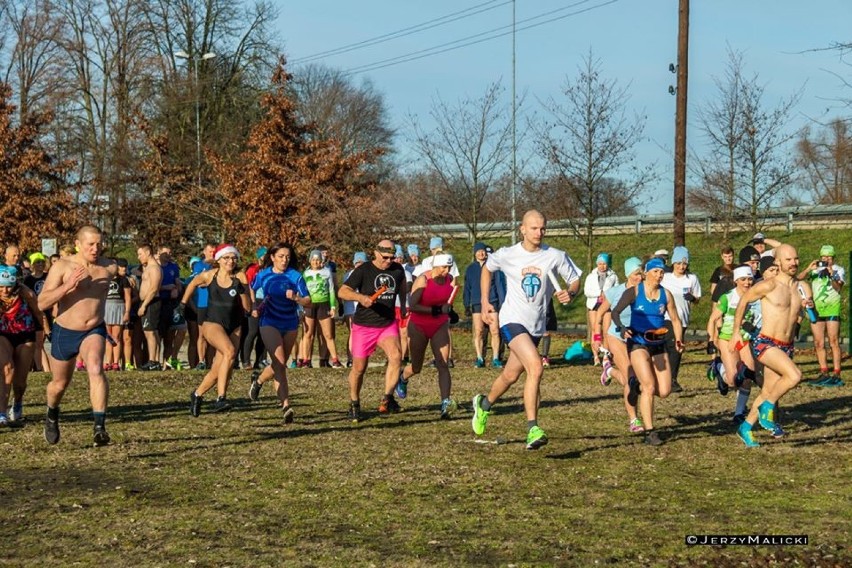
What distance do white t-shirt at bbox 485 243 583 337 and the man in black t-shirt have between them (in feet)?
7.12

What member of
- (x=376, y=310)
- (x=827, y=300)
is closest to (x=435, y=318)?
(x=376, y=310)

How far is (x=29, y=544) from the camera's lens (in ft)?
24.8

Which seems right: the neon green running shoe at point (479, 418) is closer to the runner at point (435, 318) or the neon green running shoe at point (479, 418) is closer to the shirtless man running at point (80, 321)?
the runner at point (435, 318)

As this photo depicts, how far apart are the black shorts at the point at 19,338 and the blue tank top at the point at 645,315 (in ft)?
20.8

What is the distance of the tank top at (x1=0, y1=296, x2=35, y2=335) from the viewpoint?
12984 mm

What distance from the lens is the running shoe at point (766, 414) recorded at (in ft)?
38.3

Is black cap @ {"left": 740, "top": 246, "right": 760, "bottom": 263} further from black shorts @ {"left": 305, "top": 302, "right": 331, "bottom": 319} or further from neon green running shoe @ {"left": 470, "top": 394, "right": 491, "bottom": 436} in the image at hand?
neon green running shoe @ {"left": 470, "top": 394, "right": 491, "bottom": 436}

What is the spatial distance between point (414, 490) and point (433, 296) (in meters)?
4.88

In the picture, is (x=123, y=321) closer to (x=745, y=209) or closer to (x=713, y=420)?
(x=713, y=420)

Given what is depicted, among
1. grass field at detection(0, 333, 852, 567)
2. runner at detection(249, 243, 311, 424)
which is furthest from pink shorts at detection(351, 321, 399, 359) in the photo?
grass field at detection(0, 333, 852, 567)

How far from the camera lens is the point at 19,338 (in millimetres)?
13133

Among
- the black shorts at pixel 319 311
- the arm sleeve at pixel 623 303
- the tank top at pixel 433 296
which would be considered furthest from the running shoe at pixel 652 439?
the black shorts at pixel 319 311

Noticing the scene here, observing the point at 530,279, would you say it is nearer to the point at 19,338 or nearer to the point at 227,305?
the point at 227,305

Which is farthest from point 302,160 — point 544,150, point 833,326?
point 833,326
